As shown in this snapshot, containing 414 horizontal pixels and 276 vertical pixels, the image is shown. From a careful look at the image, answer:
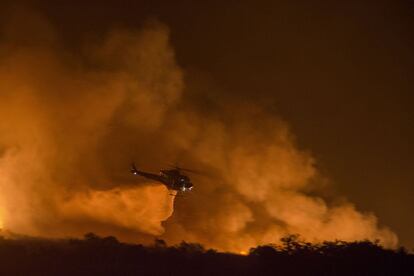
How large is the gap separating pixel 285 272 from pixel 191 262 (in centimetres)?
577

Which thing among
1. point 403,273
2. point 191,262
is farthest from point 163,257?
point 403,273

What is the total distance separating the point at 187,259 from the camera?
1547 inches

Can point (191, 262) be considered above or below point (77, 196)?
below

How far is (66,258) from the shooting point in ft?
121

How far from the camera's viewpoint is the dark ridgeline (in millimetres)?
34781

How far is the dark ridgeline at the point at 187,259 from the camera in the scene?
114ft

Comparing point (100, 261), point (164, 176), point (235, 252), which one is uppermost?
point (164, 176)

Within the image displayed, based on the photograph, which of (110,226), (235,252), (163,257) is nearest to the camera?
(163,257)

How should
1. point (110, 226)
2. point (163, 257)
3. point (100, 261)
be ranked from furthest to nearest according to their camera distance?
point (110, 226), point (163, 257), point (100, 261)

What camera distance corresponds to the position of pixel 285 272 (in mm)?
36688

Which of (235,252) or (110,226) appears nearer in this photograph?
(235,252)

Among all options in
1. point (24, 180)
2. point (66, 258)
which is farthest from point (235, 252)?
point (24, 180)

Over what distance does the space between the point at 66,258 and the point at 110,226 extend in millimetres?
15723

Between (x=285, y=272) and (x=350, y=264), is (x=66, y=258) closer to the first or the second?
(x=285, y=272)
